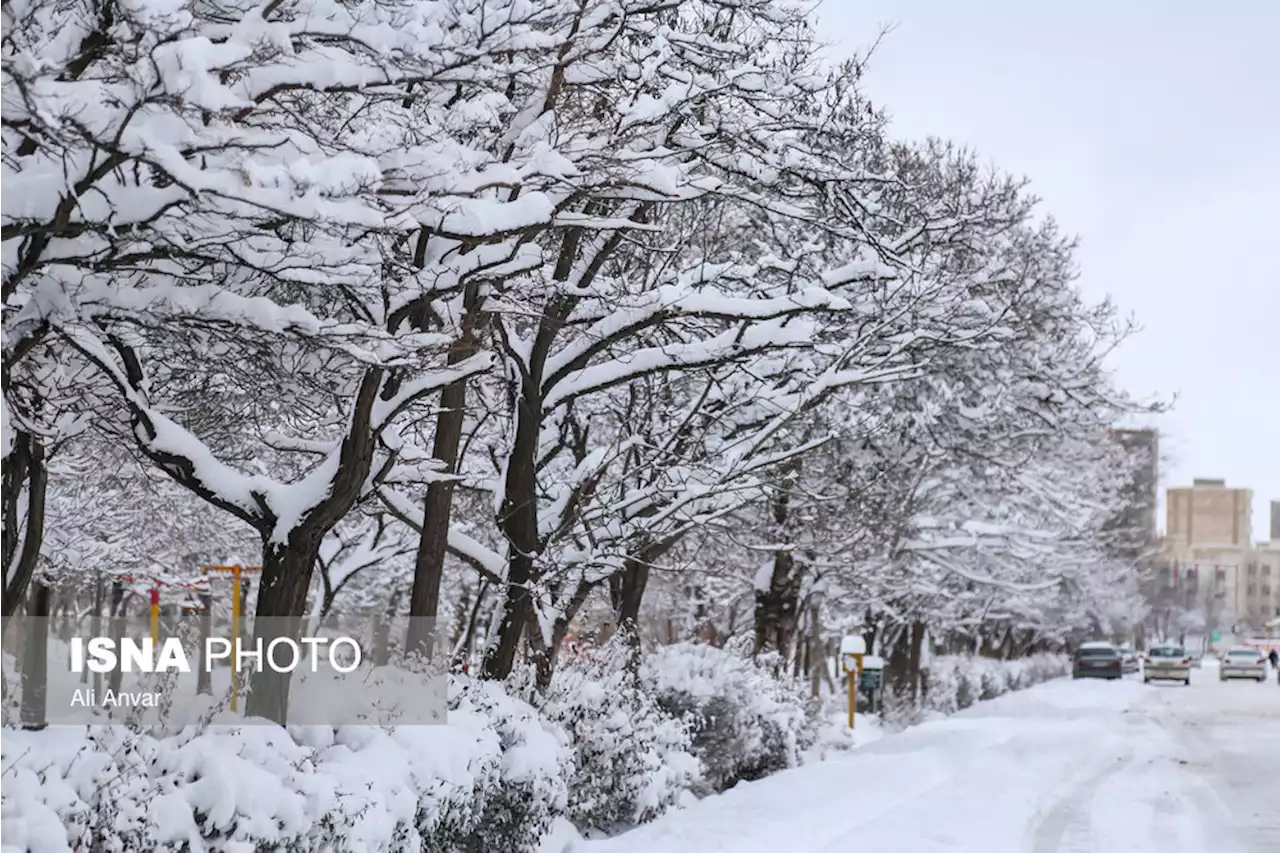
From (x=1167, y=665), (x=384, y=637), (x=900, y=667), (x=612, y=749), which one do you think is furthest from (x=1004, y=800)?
(x=1167, y=665)

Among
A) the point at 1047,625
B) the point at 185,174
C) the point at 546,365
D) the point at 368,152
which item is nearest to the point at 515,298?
the point at 546,365

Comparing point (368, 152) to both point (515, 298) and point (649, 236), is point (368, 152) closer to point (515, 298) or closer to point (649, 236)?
point (515, 298)

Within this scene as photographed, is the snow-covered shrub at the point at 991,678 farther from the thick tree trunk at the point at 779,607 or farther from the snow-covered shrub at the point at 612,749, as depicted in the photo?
the snow-covered shrub at the point at 612,749

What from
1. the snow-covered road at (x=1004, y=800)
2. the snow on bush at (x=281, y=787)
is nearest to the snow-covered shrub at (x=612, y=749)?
the snow-covered road at (x=1004, y=800)

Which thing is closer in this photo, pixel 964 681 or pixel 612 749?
pixel 612 749

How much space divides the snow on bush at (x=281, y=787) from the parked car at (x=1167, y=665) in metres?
50.2

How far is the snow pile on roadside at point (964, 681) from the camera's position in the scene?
1243 inches

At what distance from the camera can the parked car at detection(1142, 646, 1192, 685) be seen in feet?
184

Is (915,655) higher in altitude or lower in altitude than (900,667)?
higher

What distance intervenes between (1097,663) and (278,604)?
5357 centimetres

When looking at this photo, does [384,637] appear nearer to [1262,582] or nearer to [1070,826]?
[1070,826]

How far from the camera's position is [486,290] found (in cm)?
1017

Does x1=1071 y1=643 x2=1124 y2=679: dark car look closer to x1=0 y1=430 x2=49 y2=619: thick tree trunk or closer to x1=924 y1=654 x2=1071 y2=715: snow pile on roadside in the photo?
x1=924 y1=654 x2=1071 y2=715: snow pile on roadside

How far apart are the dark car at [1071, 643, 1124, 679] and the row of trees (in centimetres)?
4004
